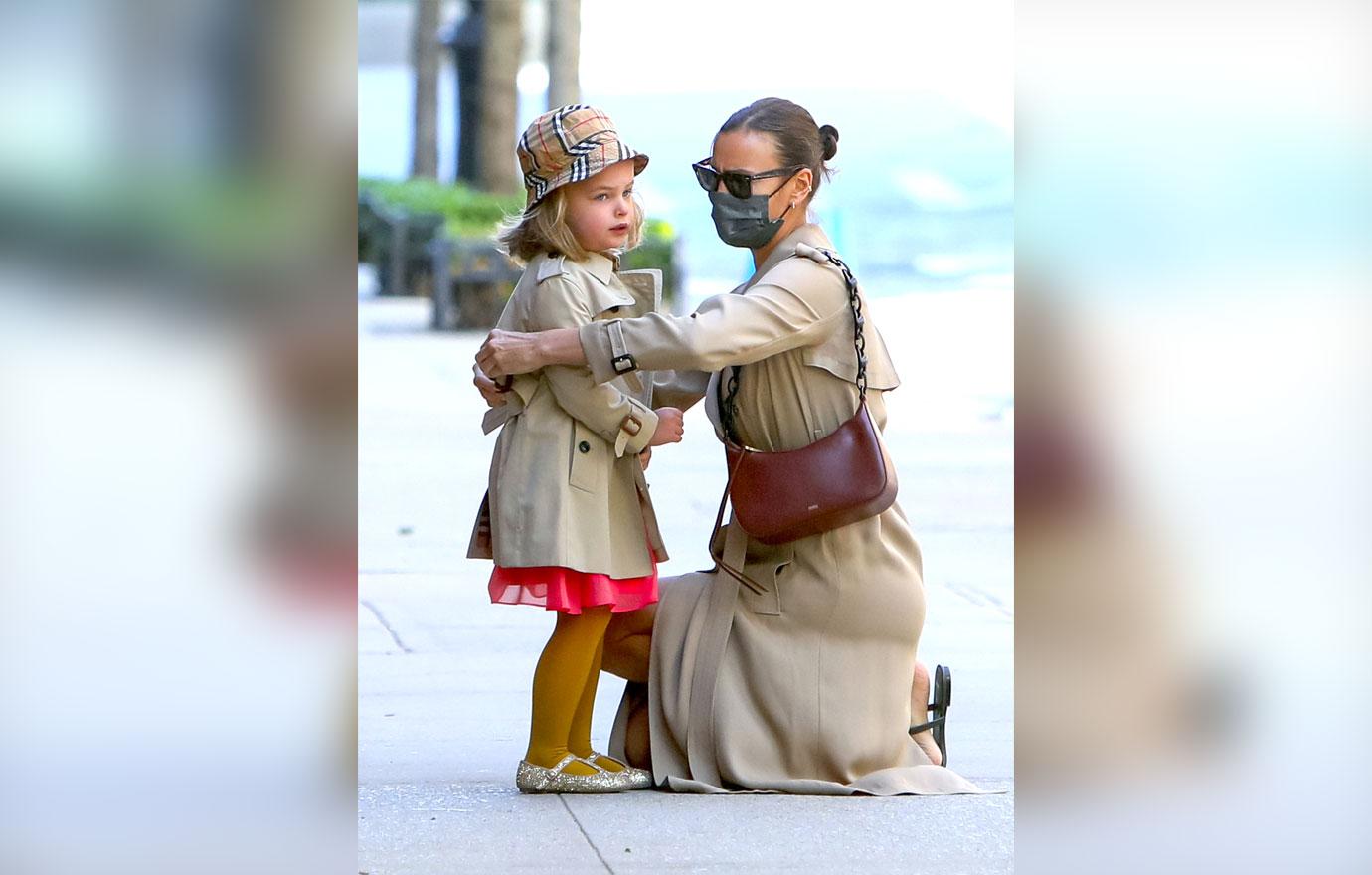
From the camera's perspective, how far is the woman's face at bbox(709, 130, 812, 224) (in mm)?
4660

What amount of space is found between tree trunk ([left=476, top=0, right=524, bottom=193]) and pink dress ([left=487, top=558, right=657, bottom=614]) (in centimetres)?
1996

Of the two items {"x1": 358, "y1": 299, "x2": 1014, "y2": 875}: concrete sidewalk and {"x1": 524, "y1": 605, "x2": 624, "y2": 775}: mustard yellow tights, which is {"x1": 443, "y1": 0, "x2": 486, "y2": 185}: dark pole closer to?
{"x1": 358, "y1": 299, "x2": 1014, "y2": 875}: concrete sidewalk

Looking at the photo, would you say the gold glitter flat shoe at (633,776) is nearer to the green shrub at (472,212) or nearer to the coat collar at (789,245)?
the coat collar at (789,245)

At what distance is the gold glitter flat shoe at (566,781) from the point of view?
4645 mm

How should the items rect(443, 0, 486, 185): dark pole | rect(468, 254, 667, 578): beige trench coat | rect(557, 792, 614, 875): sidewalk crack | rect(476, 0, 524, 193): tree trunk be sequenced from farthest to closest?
rect(443, 0, 486, 185): dark pole
rect(476, 0, 524, 193): tree trunk
rect(468, 254, 667, 578): beige trench coat
rect(557, 792, 614, 875): sidewalk crack

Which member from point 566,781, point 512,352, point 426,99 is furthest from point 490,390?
point 426,99

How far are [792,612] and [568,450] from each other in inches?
27.1

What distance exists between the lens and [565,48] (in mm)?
26266

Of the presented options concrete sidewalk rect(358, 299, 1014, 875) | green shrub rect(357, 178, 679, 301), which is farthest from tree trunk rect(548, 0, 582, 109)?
concrete sidewalk rect(358, 299, 1014, 875)
